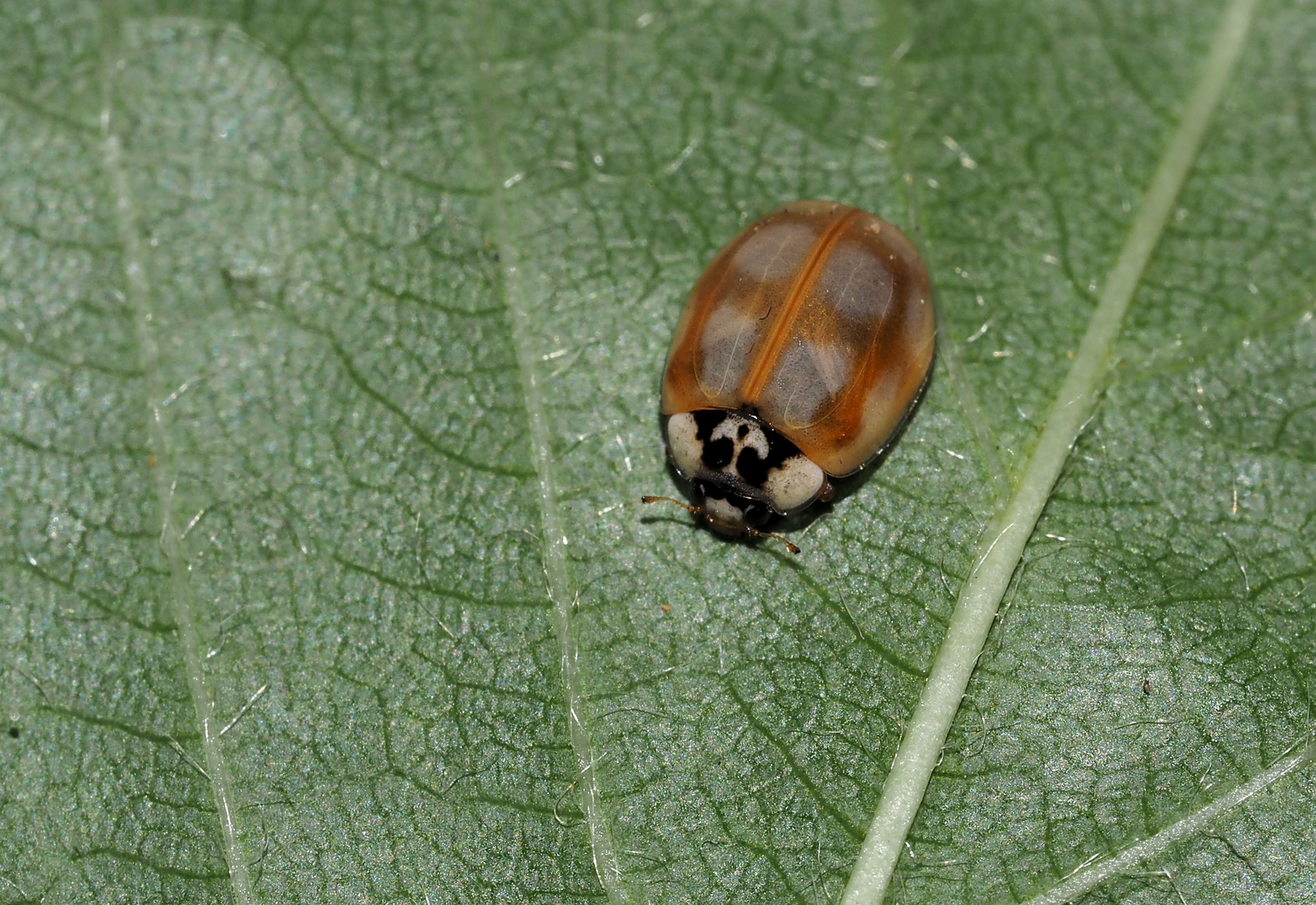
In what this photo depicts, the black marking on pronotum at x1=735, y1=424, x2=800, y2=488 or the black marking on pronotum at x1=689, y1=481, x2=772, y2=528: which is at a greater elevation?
the black marking on pronotum at x1=735, y1=424, x2=800, y2=488

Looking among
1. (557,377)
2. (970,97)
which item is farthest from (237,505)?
(970,97)

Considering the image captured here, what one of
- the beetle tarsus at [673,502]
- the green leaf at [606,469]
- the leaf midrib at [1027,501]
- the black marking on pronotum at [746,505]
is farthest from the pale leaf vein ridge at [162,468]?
the leaf midrib at [1027,501]

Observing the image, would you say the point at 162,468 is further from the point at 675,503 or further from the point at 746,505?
the point at 746,505

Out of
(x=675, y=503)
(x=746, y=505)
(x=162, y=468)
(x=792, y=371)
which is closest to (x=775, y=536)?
(x=746, y=505)

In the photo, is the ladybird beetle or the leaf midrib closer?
the leaf midrib

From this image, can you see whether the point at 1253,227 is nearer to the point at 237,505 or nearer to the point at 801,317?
the point at 801,317

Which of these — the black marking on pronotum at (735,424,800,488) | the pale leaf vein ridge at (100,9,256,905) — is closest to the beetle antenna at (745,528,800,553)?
the black marking on pronotum at (735,424,800,488)

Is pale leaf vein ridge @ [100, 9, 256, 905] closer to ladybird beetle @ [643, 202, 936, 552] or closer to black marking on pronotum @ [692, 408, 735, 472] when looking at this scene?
ladybird beetle @ [643, 202, 936, 552]

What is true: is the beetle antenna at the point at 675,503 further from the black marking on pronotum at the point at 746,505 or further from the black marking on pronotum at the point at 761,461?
the black marking on pronotum at the point at 761,461

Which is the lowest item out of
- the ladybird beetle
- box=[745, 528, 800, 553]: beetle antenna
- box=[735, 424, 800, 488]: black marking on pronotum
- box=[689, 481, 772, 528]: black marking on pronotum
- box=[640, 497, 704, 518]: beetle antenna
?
box=[745, 528, 800, 553]: beetle antenna
